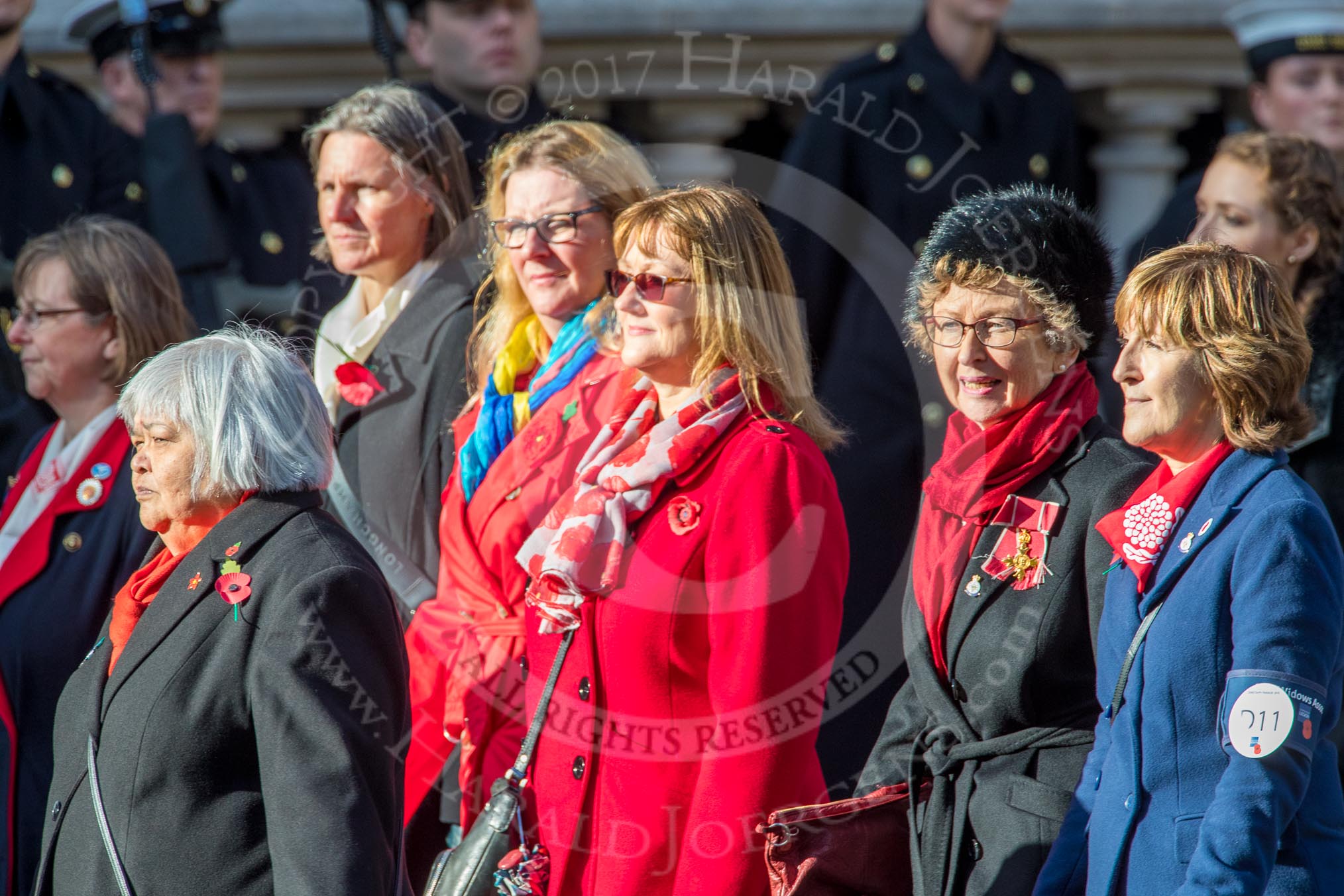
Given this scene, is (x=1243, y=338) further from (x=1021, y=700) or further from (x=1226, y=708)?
(x=1021, y=700)

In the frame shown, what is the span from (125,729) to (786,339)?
1274 millimetres

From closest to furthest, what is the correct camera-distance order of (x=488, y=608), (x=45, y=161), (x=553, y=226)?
(x=488, y=608) < (x=553, y=226) < (x=45, y=161)

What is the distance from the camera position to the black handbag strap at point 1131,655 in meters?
2.46

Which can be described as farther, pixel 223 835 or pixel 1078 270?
pixel 1078 270

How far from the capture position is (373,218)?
3.96 m

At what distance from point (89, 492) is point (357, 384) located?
628mm

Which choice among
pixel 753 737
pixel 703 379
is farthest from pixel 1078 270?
pixel 753 737

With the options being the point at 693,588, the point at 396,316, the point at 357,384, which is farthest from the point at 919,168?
the point at 693,588

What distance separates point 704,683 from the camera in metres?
2.80

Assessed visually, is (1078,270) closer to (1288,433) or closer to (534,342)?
(1288,433)

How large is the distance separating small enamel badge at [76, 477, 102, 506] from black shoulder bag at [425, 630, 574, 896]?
1238mm

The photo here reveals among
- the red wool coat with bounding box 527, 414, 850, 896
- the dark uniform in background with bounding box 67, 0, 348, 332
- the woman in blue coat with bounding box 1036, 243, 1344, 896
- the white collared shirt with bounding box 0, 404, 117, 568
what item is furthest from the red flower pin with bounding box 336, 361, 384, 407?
the woman in blue coat with bounding box 1036, 243, 1344, 896

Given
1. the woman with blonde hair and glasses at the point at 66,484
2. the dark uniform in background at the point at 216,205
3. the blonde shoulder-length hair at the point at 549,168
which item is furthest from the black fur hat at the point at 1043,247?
the dark uniform in background at the point at 216,205

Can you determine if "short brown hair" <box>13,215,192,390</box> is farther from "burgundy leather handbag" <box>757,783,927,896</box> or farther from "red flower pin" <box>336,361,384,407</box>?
"burgundy leather handbag" <box>757,783,927,896</box>
